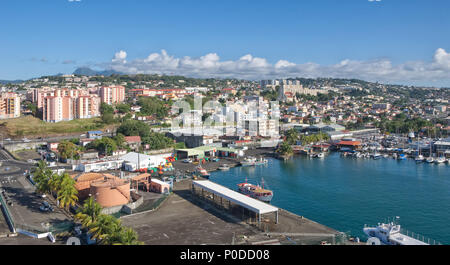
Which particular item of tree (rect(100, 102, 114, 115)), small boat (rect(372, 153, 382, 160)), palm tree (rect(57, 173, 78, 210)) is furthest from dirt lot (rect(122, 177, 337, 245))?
tree (rect(100, 102, 114, 115))

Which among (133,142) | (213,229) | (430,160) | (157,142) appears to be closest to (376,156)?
(430,160)

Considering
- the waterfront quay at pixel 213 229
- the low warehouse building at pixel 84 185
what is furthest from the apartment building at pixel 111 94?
the waterfront quay at pixel 213 229

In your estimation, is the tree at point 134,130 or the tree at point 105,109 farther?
the tree at point 105,109

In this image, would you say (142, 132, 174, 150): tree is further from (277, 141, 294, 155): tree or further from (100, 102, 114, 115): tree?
(100, 102, 114, 115): tree

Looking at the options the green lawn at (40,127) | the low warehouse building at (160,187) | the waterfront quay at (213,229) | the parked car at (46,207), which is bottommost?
the waterfront quay at (213,229)

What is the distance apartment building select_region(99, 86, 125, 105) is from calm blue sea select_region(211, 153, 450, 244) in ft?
63.4

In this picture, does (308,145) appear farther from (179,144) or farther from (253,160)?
(179,144)

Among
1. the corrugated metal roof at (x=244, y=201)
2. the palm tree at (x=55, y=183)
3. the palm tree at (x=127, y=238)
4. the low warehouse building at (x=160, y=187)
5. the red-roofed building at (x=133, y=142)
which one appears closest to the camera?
the palm tree at (x=127, y=238)

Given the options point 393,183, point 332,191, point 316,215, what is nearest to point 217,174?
point 332,191

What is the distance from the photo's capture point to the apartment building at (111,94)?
32.3 metres

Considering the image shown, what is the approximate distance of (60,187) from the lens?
31.3 feet

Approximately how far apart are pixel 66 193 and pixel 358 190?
405 inches

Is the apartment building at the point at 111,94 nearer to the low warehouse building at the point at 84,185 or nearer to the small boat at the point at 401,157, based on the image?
the low warehouse building at the point at 84,185

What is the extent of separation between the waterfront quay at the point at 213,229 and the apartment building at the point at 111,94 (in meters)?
25.2
